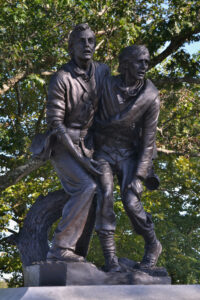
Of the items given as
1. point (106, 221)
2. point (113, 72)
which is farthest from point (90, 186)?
point (113, 72)

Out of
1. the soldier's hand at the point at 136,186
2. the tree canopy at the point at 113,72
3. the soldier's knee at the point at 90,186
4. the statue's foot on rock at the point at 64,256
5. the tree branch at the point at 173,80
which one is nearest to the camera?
the statue's foot on rock at the point at 64,256

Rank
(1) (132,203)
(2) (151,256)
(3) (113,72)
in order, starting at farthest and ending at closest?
(3) (113,72), (2) (151,256), (1) (132,203)

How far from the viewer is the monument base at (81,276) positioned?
188 inches

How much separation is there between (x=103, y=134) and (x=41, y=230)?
121cm

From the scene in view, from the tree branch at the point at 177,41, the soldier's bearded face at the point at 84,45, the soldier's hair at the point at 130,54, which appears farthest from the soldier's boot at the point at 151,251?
the tree branch at the point at 177,41

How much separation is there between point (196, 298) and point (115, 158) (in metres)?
1.67

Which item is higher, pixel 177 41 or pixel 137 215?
pixel 177 41

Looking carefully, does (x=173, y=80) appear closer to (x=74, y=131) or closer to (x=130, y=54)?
(x=130, y=54)

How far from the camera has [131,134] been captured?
5.61m

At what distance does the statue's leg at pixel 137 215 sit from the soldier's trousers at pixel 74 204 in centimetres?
38

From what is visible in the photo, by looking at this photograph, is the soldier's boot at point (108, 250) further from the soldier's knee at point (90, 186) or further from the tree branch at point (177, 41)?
the tree branch at point (177, 41)

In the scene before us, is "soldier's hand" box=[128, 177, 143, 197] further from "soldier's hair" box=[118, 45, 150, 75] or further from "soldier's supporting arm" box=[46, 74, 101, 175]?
"soldier's hair" box=[118, 45, 150, 75]

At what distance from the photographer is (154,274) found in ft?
16.9

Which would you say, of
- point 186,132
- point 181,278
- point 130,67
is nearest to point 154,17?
point 186,132
